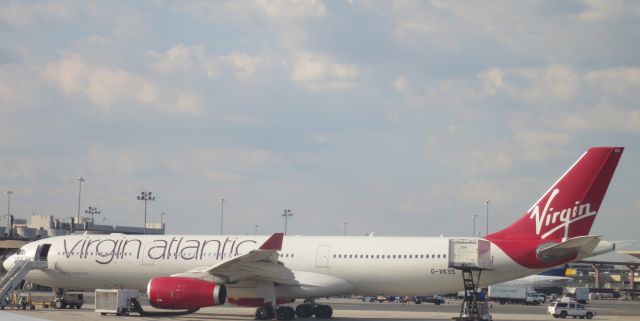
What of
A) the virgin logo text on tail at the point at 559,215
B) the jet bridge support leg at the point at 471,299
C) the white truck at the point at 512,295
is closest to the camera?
the virgin logo text on tail at the point at 559,215

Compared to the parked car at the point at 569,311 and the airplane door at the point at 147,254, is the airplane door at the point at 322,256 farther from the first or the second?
the parked car at the point at 569,311

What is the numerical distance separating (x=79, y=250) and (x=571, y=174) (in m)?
23.3

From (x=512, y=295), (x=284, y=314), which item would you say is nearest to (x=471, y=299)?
(x=284, y=314)

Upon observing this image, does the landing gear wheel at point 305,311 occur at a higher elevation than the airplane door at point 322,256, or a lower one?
lower

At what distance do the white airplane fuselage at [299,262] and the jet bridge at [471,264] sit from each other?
1.24ft

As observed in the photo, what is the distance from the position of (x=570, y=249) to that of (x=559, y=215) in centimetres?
193

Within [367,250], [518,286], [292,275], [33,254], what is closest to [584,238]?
[367,250]

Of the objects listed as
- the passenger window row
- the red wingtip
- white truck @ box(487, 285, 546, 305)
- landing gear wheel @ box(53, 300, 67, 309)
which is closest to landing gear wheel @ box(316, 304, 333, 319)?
the passenger window row

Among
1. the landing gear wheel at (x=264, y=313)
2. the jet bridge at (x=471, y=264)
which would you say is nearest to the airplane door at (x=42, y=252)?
the landing gear wheel at (x=264, y=313)

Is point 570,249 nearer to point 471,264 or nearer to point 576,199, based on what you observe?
point 576,199

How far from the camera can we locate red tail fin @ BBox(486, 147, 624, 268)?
35.8 meters

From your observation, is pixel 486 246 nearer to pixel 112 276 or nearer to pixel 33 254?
pixel 112 276

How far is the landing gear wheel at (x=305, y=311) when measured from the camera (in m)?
40.1

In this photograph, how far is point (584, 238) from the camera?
33.6 m
